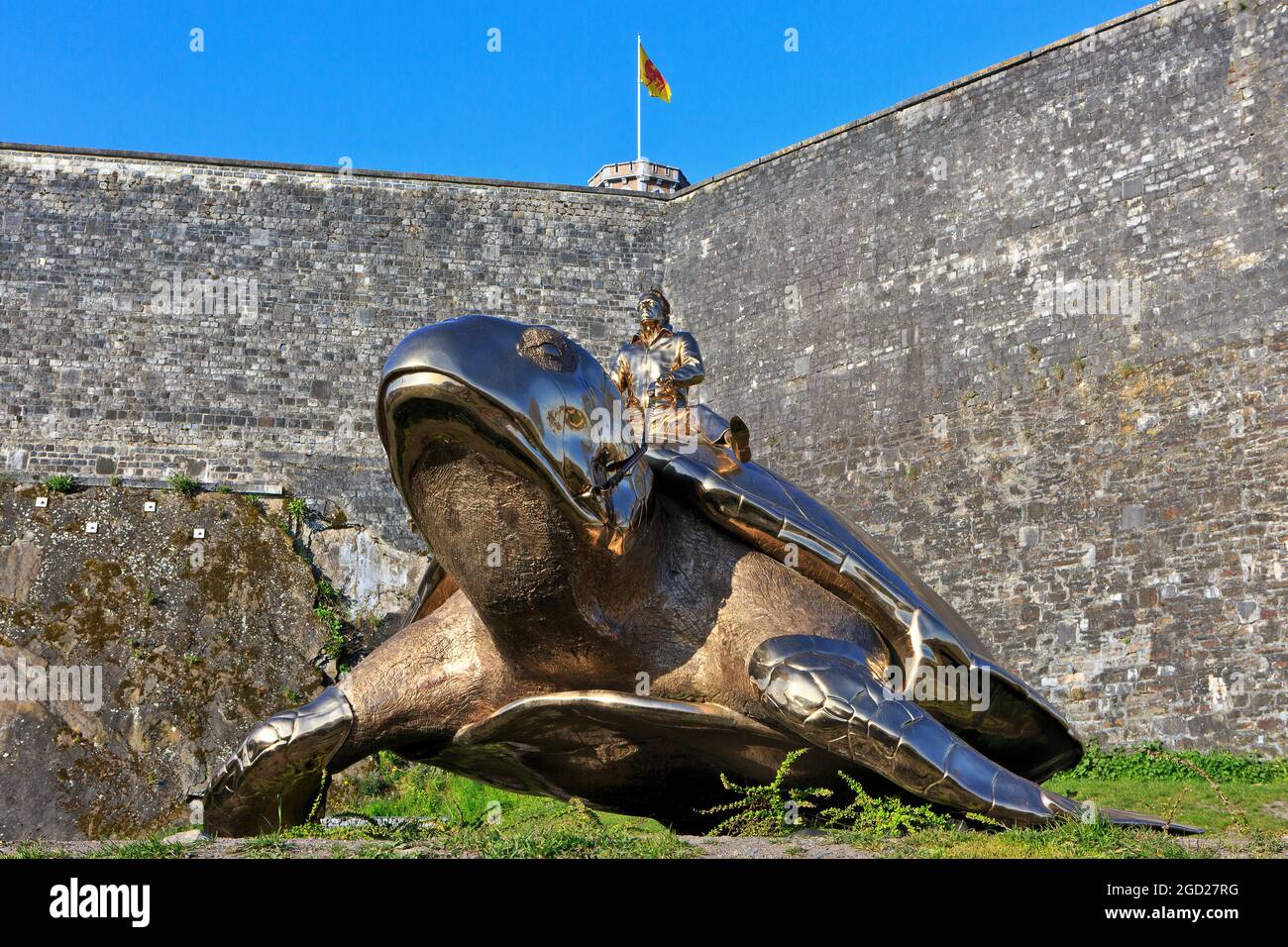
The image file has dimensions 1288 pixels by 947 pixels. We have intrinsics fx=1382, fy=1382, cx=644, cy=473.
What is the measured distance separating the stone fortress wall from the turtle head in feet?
44.9

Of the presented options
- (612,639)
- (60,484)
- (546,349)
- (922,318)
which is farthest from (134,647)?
(546,349)

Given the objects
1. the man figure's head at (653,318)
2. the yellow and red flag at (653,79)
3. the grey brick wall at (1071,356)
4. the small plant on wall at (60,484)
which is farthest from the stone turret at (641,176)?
the man figure's head at (653,318)

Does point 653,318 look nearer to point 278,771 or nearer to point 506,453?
point 506,453

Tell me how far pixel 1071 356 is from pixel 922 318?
2573mm

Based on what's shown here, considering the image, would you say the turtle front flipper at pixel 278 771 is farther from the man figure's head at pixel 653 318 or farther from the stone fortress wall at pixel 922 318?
the stone fortress wall at pixel 922 318

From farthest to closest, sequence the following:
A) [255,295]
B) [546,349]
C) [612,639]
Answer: [255,295] < [612,639] < [546,349]

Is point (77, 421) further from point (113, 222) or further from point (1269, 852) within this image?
point (1269, 852)

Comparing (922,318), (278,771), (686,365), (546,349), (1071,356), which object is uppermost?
(922,318)

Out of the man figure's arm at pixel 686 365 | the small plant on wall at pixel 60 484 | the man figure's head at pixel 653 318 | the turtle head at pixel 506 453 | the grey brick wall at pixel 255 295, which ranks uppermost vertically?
the grey brick wall at pixel 255 295

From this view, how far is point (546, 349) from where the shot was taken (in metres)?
5.55

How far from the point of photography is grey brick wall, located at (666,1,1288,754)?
17.8 metres

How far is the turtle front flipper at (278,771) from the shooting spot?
6637 mm

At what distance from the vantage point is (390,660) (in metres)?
6.77

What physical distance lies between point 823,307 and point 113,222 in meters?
12.3
